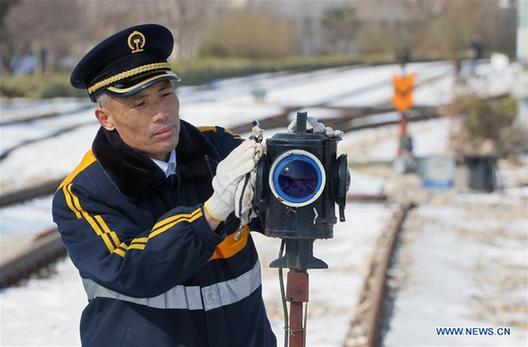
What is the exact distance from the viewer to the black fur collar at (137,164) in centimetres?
270

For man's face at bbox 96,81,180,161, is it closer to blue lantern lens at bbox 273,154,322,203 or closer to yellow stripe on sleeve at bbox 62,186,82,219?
yellow stripe on sleeve at bbox 62,186,82,219

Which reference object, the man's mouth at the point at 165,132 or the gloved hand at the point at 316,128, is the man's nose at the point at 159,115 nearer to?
the man's mouth at the point at 165,132

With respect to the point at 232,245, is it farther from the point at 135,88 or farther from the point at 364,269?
the point at 364,269

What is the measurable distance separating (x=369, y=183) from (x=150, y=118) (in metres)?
12.3

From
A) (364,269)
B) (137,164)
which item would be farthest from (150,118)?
(364,269)

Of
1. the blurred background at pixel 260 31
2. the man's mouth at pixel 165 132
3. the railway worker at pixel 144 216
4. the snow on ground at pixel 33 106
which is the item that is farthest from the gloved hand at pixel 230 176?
the blurred background at pixel 260 31

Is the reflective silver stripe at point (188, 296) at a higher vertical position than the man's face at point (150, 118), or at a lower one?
lower

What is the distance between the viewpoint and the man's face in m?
2.71

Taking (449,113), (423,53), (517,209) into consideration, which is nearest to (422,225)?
(517,209)

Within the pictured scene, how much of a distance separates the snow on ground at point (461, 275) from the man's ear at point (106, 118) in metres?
3.80

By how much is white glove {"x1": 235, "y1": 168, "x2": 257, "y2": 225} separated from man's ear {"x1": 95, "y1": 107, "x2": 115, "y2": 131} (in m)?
0.52

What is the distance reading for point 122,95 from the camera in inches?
106

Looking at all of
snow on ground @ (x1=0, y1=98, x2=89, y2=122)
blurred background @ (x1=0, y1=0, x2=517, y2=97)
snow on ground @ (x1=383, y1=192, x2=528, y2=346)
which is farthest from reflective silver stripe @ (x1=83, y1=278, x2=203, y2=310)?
blurred background @ (x1=0, y1=0, x2=517, y2=97)

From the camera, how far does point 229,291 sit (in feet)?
9.25
